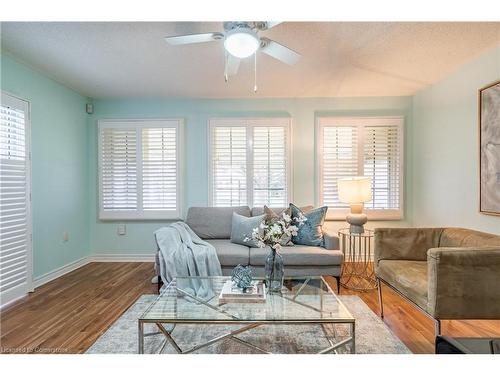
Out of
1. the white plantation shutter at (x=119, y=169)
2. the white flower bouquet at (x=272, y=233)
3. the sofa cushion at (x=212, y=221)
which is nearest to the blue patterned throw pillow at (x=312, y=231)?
the sofa cushion at (x=212, y=221)

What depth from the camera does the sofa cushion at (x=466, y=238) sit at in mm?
2204

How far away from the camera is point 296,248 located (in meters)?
3.18

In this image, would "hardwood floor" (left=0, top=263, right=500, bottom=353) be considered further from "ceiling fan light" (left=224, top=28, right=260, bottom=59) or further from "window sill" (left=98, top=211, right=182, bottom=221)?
"ceiling fan light" (left=224, top=28, right=260, bottom=59)

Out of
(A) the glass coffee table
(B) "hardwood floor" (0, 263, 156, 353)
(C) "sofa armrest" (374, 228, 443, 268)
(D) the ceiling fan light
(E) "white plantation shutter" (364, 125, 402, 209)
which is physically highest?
(D) the ceiling fan light

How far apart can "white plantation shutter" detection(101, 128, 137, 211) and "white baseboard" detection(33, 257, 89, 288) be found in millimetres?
823

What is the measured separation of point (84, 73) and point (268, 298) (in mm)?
3281

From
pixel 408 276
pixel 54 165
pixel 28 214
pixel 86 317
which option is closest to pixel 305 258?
pixel 408 276

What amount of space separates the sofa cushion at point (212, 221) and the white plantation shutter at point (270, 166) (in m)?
0.60

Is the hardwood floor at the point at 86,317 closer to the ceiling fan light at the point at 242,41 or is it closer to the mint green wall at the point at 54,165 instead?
the mint green wall at the point at 54,165

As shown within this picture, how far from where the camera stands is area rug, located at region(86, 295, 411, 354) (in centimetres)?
197

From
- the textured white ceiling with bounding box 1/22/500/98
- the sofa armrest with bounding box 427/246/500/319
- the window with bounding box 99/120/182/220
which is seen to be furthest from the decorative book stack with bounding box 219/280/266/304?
the window with bounding box 99/120/182/220

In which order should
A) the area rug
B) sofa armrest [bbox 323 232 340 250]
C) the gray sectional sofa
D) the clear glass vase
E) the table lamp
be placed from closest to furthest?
the area rug
the clear glass vase
the gray sectional sofa
sofa armrest [bbox 323 232 340 250]
the table lamp

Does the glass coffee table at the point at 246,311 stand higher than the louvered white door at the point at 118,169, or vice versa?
the louvered white door at the point at 118,169
